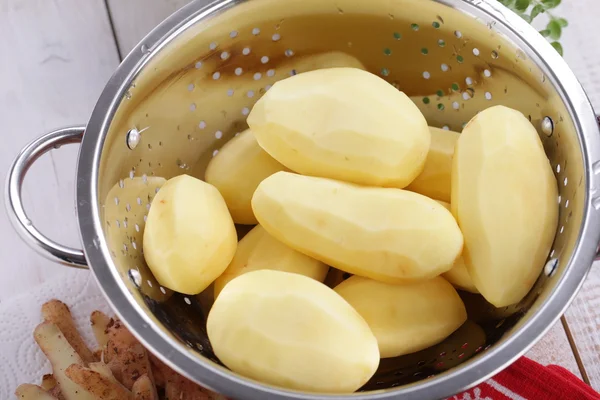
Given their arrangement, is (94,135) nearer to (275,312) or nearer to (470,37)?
(275,312)

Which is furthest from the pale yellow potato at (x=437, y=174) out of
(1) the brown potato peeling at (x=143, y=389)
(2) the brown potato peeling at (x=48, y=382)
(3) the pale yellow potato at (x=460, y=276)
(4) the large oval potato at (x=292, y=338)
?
(2) the brown potato peeling at (x=48, y=382)

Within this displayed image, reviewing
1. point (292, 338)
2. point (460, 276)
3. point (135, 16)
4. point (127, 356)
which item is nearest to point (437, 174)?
point (460, 276)

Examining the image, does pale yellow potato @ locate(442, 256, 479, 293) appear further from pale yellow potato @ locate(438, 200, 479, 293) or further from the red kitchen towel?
the red kitchen towel

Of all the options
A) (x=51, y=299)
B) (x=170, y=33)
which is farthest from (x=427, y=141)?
Answer: (x=51, y=299)

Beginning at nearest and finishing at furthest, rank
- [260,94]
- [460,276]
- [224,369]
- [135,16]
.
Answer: [224,369] → [460,276] → [260,94] → [135,16]

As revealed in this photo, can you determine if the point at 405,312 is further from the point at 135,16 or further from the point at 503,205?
the point at 135,16

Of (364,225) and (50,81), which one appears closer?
(364,225)
